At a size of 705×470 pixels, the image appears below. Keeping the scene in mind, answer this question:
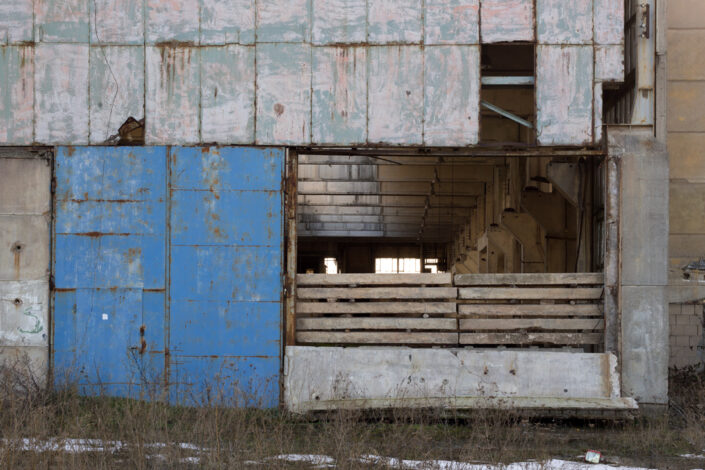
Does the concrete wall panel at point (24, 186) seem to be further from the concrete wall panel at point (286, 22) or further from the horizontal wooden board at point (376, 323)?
the horizontal wooden board at point (376, 323)

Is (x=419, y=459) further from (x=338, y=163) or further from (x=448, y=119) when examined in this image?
(x=338, y=163)

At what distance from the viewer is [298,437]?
37.2 feet

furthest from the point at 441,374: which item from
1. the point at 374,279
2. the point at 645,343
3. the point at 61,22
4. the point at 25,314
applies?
the point at 61,22

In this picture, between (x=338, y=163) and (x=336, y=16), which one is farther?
(x=338, y=163)

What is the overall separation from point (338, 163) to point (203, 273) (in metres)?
10.4

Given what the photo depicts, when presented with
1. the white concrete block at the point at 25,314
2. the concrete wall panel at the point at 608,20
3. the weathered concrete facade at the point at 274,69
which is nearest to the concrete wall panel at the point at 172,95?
the weathered concrete facade at the point at 274,69

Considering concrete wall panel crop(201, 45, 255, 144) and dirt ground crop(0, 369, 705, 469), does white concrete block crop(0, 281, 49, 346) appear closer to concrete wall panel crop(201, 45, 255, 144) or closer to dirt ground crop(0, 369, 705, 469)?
dirt ground crop(0, 369, 705, 469)

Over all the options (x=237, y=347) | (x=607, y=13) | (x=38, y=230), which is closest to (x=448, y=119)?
(x=607, y=13)

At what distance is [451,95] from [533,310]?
11.7 feet

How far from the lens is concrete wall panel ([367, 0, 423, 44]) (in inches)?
505

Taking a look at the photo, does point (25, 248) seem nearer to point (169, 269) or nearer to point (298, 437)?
point (169, 269)

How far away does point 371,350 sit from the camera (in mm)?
12648

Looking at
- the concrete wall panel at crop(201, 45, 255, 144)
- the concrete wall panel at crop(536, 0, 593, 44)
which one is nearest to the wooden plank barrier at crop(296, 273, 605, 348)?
the concrete wall panel at crop(201, 45, 255, 144)

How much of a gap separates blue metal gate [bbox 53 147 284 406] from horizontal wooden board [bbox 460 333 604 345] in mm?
3034
